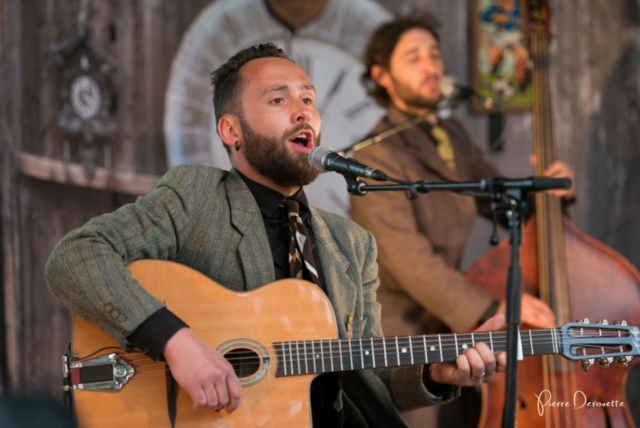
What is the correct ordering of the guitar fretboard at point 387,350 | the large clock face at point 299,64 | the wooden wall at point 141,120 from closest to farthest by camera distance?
1. the guitar fretboard at point 387,350
2. the wooden wall at point 141,120
3. the large clock face at point 299,64

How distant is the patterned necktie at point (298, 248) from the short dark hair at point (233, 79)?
1.32 feet

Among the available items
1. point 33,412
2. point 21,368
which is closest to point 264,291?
point 33,412

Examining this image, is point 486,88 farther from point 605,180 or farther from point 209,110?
point 209,110

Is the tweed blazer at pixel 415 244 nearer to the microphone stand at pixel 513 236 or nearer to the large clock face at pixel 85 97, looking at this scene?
the large clock face at pixel 85 97

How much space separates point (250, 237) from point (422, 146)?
2.04 meters

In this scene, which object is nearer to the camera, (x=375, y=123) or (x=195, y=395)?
(x=195, y=395)

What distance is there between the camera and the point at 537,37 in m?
4.12

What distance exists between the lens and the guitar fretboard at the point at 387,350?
2.39 m

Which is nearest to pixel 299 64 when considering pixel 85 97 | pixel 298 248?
pixel 85 97

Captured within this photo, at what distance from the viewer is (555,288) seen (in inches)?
153

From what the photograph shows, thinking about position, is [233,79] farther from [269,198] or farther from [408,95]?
[408,95]

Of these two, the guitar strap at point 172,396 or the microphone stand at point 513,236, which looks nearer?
the microphone stand at point 513,236

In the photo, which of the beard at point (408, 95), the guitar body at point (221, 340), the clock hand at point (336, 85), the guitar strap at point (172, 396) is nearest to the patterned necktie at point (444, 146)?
the beard at point (408, 95)

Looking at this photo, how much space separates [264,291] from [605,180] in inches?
113
